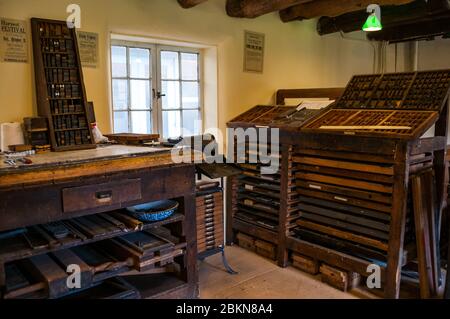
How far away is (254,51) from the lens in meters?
3.74

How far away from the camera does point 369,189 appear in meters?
2.48

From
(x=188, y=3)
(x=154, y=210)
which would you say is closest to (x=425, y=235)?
(x=154, y=210)

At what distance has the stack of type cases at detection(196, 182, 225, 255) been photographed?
278 centimetres

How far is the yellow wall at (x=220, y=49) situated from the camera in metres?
2.44

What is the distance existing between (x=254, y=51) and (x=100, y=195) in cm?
236

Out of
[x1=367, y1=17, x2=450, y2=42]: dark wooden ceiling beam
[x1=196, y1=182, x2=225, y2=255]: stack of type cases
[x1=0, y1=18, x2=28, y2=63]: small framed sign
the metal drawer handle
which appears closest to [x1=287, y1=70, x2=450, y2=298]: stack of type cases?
[x1=196, y1=182, x2=225, y2=255]: stack of type cases

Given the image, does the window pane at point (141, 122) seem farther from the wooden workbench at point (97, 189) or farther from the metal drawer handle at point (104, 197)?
the metal drawer handle at point (104, 197)

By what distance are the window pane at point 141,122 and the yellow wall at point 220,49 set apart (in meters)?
0.43

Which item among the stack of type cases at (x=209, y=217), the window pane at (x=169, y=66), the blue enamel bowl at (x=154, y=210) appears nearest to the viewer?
the blue enamel bowl at (x=154, y=210)

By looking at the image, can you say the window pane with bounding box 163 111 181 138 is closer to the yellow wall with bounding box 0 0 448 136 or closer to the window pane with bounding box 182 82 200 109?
the window pane with bounding box 182 82 200 109

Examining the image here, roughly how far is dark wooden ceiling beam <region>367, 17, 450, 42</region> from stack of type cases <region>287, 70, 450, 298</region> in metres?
2.06

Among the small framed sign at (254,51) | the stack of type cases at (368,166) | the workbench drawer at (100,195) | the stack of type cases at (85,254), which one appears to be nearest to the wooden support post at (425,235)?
the stack of type cases at (368,166)

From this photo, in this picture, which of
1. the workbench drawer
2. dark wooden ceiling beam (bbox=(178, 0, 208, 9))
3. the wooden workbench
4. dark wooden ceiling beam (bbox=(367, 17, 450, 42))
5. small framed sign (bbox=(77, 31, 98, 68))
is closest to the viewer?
the wooden workbench

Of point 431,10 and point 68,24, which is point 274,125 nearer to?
point 68,24
